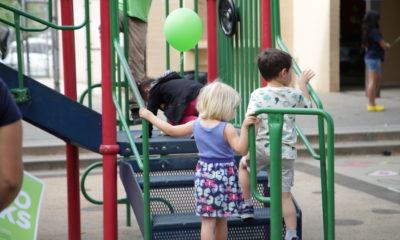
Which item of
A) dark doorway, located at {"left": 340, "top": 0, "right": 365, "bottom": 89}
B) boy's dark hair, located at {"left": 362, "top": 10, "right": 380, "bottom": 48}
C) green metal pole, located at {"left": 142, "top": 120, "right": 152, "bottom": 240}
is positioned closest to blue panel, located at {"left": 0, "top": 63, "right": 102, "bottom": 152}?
green metal pole, located at {"left": 142, "top": 120, "right": 152, "bottom": 240}

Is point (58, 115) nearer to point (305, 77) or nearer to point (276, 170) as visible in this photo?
point (305, 77)

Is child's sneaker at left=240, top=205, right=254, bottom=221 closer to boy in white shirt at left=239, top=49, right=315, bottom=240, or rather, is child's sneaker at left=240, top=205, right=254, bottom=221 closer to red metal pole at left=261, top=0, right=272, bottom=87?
boy in white shirt at left=239, top=49, right=315, bottom=240

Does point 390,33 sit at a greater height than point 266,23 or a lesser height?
lesser

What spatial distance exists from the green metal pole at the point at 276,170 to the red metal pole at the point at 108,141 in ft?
4.88

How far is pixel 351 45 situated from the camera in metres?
18.3

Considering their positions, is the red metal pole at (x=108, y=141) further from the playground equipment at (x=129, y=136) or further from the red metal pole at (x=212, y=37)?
the red metal pole at (x=212, y=37)

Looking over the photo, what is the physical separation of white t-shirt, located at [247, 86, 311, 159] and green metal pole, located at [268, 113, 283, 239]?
58 cm

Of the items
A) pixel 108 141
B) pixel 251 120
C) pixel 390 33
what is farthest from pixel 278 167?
pixel 390 33

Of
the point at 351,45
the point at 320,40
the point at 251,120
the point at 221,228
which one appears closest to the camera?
the point at 251,120

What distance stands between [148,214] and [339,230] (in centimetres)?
242

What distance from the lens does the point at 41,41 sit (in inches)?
1054

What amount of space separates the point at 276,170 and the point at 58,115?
1.99 metres

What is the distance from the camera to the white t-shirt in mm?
4605

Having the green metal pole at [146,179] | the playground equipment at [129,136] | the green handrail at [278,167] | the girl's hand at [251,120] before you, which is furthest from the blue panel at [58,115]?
the green handrail at [278,167]
